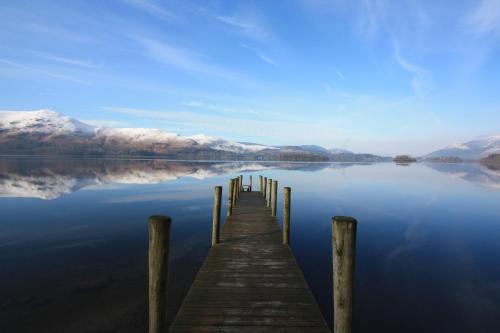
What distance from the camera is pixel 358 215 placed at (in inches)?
865

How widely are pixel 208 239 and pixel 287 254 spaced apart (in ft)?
21.3

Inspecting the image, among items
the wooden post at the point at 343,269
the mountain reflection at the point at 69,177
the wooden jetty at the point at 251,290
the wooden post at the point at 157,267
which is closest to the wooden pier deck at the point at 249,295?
the wooden jetty at the point at 251,290

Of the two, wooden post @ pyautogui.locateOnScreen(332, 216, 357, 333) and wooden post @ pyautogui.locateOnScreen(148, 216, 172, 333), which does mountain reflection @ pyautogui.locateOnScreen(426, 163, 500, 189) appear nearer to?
wooden post @ pyautogui.locateOnScreen(332, 216, 357, 333)

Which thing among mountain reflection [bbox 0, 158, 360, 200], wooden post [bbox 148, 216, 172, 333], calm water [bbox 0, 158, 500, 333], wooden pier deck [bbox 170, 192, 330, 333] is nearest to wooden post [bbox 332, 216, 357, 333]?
wooden pier deck [bbox 170, 192, 330, 333]

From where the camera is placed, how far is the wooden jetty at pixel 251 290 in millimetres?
4629

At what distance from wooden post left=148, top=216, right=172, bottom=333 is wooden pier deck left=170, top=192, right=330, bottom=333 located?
57 centimetres

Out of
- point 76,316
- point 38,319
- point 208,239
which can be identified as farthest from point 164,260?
point 208,239

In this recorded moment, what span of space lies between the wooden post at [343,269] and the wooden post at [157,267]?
3007mm

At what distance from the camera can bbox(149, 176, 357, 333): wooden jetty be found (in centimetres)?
463

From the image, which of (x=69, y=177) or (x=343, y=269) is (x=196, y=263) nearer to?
(x=343, y=269)

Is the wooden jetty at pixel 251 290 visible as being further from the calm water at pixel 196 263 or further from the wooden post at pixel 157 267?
the calm water at pixel 196 263

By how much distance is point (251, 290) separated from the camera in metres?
7.04

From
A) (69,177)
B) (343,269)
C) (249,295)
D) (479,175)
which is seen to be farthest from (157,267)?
(479,175)

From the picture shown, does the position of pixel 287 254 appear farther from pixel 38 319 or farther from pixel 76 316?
pixel 38 319
